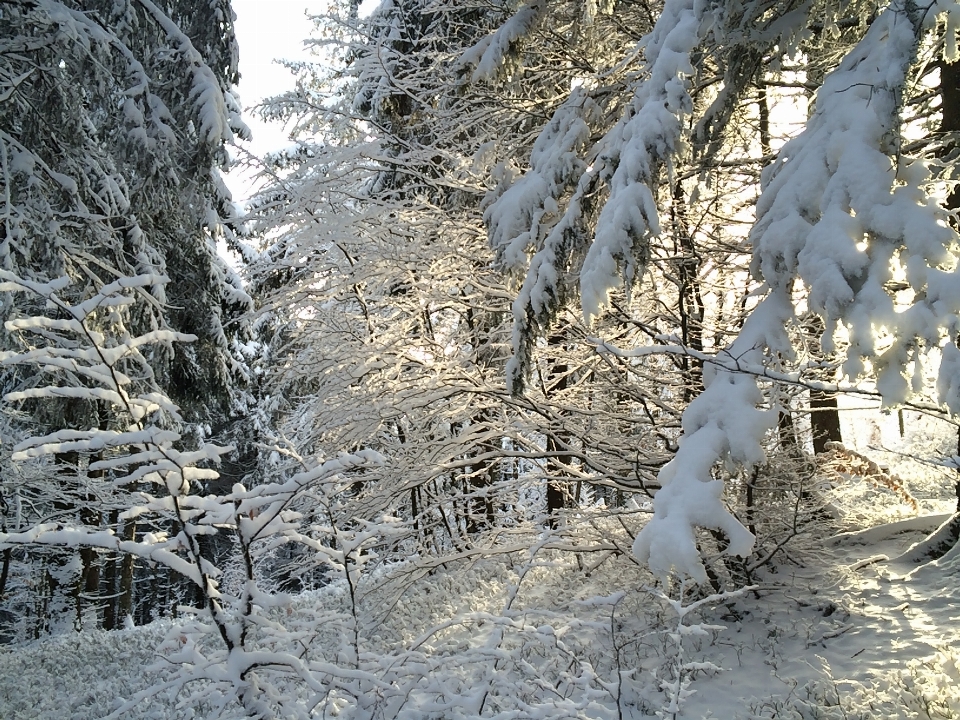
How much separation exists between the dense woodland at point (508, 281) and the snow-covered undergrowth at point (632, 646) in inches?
4.8

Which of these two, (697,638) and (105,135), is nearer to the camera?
(697,638)

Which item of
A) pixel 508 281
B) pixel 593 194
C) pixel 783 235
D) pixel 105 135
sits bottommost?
pixel 783 235

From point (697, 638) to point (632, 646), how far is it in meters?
0.55

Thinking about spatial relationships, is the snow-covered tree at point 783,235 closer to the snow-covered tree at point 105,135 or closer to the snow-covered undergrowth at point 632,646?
the snow-covered undergrowth at point 632,646

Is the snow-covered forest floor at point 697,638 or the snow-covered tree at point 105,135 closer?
the snow-covered forest floor at point 697,638

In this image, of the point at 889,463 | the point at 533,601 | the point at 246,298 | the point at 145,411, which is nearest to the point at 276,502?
the point at 145,411

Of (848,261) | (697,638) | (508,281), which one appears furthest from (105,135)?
(697,638)

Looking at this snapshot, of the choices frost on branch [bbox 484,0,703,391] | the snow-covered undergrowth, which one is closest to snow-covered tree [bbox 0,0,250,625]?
the snow-covered undergrowth

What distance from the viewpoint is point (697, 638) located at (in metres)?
5.03

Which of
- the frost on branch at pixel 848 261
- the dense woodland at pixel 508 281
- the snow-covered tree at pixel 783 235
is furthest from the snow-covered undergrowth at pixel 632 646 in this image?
the snow-covered tree at pixel 783 235

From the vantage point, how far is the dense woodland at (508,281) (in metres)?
2.39

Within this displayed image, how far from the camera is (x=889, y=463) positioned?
9.88 m

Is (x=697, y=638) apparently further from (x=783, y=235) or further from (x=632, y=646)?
(x=783, y=235)

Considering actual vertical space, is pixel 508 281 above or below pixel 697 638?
above
